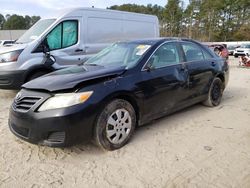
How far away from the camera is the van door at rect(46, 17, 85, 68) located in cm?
636

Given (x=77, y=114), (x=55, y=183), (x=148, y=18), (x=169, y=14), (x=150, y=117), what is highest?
(x=169, y=14)

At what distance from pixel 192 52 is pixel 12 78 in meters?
3.92

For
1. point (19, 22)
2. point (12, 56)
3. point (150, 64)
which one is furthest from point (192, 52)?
point (19, 22)

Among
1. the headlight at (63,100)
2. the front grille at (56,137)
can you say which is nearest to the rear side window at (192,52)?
the headlight at (63,100)

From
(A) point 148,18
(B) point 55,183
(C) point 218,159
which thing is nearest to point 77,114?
(B) point 55,183

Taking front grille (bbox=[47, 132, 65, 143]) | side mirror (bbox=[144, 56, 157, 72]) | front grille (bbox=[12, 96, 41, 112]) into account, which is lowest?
front grille (bbox=[47, 132, 65, 143])

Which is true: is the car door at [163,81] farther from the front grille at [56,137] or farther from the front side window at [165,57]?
the front grille at [56,137]

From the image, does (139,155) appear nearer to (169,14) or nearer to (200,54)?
(200,54)

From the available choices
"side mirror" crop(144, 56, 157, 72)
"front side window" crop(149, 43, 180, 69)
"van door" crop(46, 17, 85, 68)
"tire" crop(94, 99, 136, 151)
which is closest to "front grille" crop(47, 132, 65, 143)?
"tire" crop(94, 99, 136, 151)

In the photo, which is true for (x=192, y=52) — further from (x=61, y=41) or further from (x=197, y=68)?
(x=61, y=41)

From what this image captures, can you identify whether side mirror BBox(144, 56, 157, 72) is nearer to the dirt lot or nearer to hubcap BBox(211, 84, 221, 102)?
the dirt lot

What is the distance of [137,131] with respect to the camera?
13.5ft

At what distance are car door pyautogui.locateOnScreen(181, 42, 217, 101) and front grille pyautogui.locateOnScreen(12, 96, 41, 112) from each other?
2616 mm

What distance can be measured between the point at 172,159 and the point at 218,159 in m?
0.57
